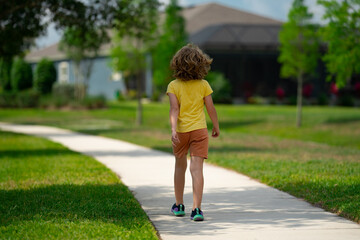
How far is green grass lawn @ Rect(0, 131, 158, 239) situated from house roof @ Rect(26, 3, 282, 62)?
2301 centimetres

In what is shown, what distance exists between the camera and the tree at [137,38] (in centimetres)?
1583

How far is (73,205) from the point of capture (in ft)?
22.1

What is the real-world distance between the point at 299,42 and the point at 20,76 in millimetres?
22652

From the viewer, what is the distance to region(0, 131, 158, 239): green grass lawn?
5512mm

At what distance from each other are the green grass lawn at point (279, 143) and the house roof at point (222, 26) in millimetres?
6467

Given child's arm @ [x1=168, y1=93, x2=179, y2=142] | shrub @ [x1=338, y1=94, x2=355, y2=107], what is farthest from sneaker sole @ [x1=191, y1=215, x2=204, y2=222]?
shrub @ [x1=338, y1=94, x2=355, y2=107]

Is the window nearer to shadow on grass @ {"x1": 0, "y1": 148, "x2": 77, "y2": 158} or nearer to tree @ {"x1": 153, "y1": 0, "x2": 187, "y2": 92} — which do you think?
tree @ {"x1": 153, "y1": 0, "x2": 187, "y2": 92}

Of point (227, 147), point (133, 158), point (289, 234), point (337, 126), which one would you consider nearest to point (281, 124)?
point (337, 126)

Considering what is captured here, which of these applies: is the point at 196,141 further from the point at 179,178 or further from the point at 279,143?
the point at 279,143

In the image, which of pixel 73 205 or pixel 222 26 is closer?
pixel 73 205

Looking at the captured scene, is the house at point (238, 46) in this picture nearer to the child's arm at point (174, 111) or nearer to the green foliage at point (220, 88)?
the green foliage at point (220, 88)

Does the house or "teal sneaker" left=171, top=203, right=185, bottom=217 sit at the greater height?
the house

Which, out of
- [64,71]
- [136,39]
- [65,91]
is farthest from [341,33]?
[64,71]

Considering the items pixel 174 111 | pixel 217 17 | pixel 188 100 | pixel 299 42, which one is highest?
pixel 217 17
